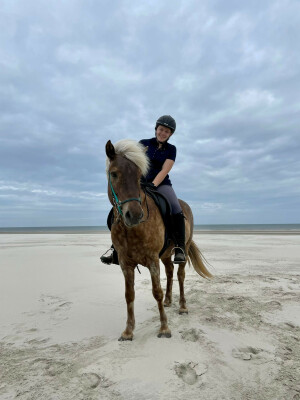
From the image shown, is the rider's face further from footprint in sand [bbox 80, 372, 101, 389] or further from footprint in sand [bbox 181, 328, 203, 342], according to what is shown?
footprint in sand [bbox 80, 372, 101, 389]

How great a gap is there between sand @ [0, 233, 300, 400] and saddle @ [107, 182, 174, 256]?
4.83 feet

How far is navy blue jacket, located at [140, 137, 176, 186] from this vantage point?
4898 millimetres

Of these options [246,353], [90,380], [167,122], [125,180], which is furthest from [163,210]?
[90,380]

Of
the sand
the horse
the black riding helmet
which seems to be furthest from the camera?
the black riding helmet

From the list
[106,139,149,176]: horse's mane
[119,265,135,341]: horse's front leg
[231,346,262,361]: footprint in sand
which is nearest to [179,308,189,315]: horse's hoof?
[119,265,135,341]: horse's front leg

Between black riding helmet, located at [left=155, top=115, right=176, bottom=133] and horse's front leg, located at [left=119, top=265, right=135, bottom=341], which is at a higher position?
black riding helmet, located at [left=155, top=115, right=176, bottom=133]

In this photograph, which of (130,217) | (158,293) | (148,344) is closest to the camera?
(130,217)

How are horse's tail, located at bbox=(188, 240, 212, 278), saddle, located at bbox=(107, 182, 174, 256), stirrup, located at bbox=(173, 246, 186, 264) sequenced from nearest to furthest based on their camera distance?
1. saddle, located at bbox=(107, 182, 174, 256)
2. stirrup, located at bbox=(173, 246, 186, 264)
3. horse's tail, located at bbox=(188, 240, 212, 278)

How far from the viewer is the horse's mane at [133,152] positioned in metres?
3.71

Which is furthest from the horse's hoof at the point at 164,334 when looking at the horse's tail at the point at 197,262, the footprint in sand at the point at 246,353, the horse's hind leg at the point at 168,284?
the horse's tail at the point at 197,262

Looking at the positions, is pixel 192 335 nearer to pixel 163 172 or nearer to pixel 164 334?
pixel 164 334

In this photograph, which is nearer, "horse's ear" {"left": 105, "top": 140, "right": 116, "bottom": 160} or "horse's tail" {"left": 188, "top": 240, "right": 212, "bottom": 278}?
"horse's ear" {"left": 105, "top": 140, "right": 116, "bottom": 160}

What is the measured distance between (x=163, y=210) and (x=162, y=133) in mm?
1444

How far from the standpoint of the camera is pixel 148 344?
3.62m
